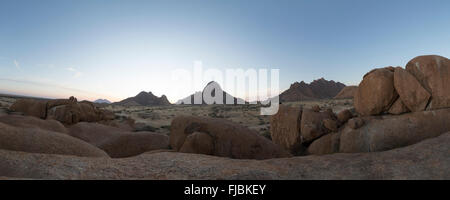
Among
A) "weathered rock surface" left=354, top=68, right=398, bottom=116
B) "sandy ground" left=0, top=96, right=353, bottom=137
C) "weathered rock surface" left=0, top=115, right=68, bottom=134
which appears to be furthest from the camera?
"sandy ground" left=0, top=96, right=353, bottom=137

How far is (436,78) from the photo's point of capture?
7.98 meters

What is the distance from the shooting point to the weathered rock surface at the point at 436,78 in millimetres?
7906

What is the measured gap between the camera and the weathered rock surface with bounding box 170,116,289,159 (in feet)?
26.3

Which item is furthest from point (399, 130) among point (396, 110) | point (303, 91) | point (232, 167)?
point (303, 91)

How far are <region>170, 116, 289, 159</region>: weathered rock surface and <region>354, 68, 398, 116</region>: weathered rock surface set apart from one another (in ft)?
14.5

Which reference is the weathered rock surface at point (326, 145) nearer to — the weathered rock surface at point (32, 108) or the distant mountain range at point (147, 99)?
the weathered rock surface at point (32, 108)

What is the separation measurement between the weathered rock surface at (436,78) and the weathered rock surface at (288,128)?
18.5ft

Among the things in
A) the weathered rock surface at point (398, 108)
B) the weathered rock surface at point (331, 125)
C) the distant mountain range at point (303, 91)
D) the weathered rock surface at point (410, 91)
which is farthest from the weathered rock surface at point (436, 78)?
the distant mountain range at point (303, 91)

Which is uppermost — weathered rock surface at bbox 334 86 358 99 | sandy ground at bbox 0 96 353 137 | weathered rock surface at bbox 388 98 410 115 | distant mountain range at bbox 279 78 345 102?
distant mountain range at bbox 279 78 345 102

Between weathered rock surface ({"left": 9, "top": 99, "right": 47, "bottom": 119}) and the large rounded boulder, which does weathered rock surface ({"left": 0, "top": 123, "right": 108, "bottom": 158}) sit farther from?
weathered rock surface ({"left": 9, "top": 99, "right": 47, "bottom": 119})

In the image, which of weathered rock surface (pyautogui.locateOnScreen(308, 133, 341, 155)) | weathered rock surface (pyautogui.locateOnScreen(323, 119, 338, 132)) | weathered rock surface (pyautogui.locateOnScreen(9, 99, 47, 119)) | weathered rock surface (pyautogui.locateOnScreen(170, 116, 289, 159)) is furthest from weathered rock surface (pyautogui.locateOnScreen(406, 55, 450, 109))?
weathered rock surface (pyautogui.locateOnScreen(9, 99, 47, 119))

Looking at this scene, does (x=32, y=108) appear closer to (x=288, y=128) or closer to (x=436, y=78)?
(x=288, y=128)
